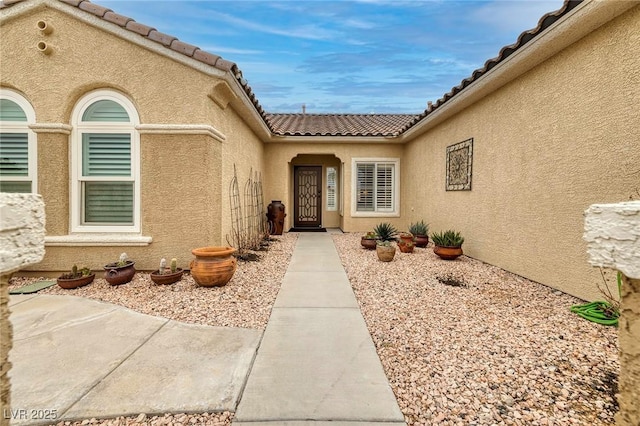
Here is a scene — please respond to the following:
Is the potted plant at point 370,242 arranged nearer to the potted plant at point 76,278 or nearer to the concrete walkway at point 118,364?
the concrete walkway at point 118,364

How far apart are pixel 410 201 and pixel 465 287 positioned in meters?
5.96

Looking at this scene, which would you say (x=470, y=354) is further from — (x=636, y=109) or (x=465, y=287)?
(x=636, y=109)

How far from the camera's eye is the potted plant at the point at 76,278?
4.40m

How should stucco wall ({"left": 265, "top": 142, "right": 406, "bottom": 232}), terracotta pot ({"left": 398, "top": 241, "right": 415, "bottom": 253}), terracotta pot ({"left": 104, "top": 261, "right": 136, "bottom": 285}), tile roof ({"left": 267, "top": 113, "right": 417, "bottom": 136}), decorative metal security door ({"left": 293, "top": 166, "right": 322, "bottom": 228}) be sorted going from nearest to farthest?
terracotta pot ({"left": 104, "top": 261, "right": 136, "bottom": 285}), terracotta pot ({"left": 398, "top": 241, "right": 415, "bottom": 253}), tile roof ({"left": 267, "top": 113, "right": 417, "bottom": 136}), stucco wall ({"left": 265, "top": 142, "right": 406, "bottom": 232}), decorative metal security door ({"left": 293, "top": 166, "right": 322, "bottom": 228})

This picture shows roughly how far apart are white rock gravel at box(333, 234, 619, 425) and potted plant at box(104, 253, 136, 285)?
3.72 metres

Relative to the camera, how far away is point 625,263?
3.65 ft

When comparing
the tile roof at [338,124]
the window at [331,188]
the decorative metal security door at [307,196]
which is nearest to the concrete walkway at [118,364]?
the tile roof at [338,124]

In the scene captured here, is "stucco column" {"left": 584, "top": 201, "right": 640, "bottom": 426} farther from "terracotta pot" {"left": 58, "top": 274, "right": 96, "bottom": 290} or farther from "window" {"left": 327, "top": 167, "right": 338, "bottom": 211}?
"window" {"left": 327, "top": 167, "right": 338, "bottom": 211}

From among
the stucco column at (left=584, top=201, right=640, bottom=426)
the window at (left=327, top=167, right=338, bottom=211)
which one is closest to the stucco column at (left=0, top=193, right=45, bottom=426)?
the stucco column at (left=584, top=201, right=640, bottom=426)

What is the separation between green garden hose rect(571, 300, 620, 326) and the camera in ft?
10.6

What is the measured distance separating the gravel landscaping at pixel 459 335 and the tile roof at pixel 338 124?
634 centimetres

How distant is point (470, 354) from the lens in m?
2.65

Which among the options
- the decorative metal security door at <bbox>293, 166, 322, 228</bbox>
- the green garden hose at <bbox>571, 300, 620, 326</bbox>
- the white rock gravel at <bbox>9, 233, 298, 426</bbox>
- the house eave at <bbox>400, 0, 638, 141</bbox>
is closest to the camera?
the green garden hose at <bbox>571, 300, 620, 326</bbox>

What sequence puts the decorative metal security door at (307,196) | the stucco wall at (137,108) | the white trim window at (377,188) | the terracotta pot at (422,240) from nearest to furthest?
the stucco wall at (137,108) < the terracotta pot at (422,240) < the white trim window at (377,188) < the decorative metal security door at (307,196)
